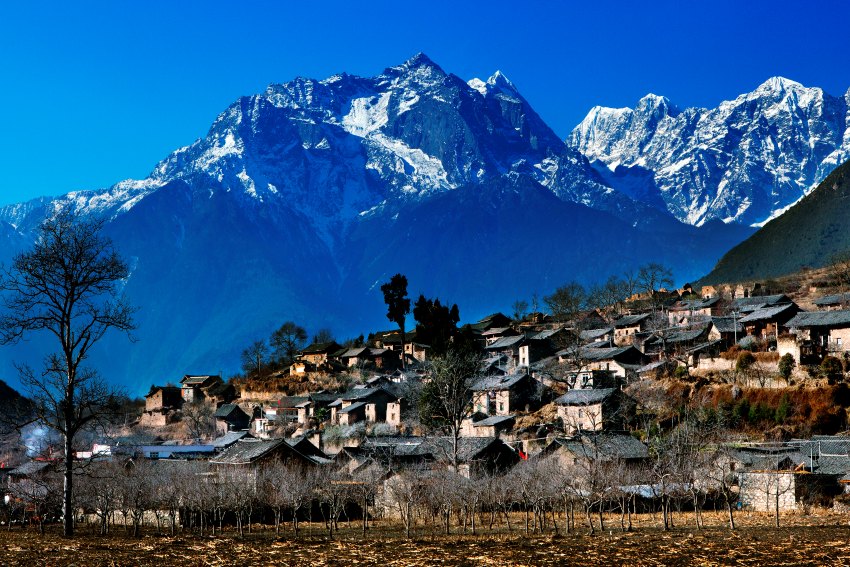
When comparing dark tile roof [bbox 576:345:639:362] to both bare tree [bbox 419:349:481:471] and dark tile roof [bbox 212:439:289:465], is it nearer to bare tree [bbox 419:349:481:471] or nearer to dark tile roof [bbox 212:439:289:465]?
bare tree [bbox 419:349:481:471]

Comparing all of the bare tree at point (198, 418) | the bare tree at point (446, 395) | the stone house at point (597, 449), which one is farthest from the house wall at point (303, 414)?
the stone house at point (597, 449)

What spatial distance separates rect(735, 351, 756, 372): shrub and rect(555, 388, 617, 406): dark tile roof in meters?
10.0

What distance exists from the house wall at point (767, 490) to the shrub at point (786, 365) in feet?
57.7

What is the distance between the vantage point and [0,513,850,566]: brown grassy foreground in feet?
99.5

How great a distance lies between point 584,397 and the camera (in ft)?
284

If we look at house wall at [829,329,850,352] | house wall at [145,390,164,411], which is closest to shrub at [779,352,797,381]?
house wall at [829,329,850,352]

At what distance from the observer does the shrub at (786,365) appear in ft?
260

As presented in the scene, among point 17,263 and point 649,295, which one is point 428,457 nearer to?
point 17,263

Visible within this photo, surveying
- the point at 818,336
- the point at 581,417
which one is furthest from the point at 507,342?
the point at 818,336

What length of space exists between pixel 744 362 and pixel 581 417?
13730mm

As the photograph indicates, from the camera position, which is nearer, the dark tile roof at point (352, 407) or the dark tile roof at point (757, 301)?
the dark tile roof at point (352, 407)

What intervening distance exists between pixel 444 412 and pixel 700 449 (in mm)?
31098

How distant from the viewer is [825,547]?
35812 mm

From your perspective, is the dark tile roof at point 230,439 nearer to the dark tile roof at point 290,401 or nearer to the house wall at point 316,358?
the dark tile roof at point 290,401
